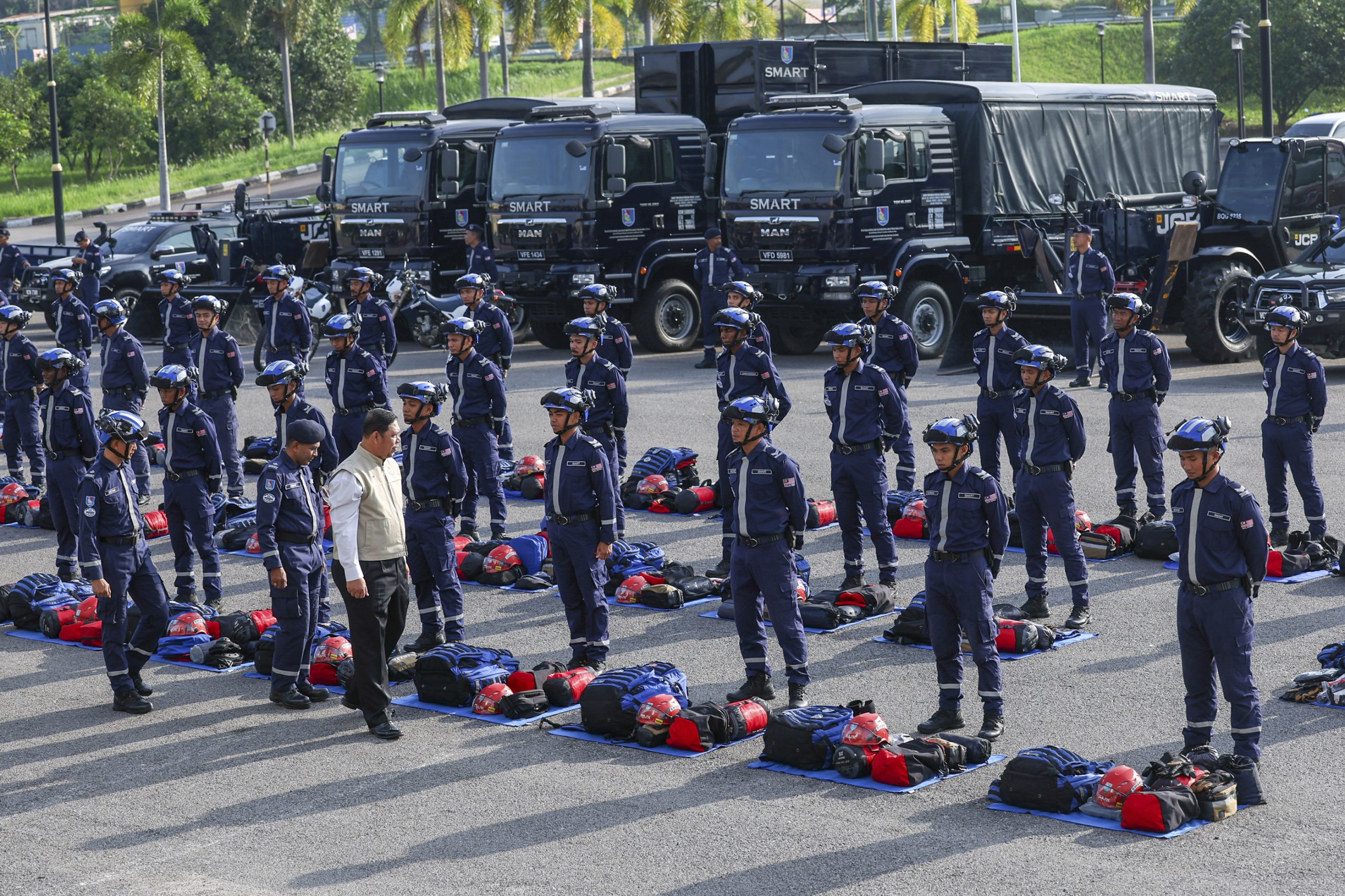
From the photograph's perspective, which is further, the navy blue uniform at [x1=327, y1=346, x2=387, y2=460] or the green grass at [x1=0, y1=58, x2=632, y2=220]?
the green grass at [x1=0, y1=58, x2=632, y2=220]

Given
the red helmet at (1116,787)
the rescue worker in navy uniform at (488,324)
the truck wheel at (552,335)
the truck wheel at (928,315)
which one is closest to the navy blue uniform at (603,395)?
the rescue worker in navy uniform at (488,324)

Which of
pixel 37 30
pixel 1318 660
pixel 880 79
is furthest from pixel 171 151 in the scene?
pixel 1318 660

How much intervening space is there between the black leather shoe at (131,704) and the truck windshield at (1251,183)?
62.8 ft

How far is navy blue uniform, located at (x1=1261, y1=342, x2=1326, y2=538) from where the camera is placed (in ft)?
44.2

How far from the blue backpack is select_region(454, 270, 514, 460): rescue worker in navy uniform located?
831 centimetres

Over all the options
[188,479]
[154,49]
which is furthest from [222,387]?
[154,49]

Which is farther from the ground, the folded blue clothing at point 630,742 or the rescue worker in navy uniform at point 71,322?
the rescue worker in navy uniform at point 71,322

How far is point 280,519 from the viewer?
1070 centimetres

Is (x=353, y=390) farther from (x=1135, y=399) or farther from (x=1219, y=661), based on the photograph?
(x=1219, y=661)

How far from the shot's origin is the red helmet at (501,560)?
1373 centimetres

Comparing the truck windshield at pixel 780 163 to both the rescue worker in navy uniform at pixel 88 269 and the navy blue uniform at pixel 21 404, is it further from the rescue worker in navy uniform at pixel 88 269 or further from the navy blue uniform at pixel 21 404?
the rescue worker in navy uniform at pixel 88 269

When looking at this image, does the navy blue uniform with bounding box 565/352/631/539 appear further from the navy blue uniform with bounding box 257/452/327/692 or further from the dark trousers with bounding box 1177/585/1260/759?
the dark trousers with bounding box 1177/585/1260/759

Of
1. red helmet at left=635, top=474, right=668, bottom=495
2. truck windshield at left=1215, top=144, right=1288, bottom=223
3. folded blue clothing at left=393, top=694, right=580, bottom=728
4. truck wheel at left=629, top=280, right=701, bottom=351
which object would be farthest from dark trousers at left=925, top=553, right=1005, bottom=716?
truck wheel at left=629, top=280, right=701, bottom=351

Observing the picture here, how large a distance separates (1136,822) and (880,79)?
70.5 feet
